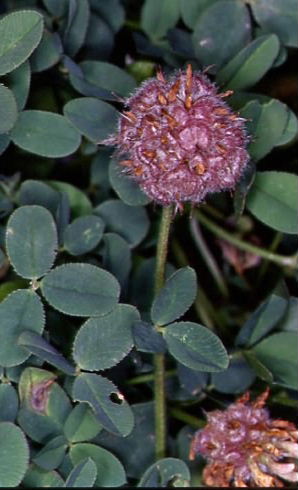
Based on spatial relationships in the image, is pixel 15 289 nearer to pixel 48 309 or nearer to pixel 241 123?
pixel 48 309

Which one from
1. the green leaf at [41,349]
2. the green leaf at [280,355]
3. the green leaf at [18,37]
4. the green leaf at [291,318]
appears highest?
the green leaf at [18,37]

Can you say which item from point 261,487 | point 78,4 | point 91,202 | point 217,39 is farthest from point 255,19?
point 261,487

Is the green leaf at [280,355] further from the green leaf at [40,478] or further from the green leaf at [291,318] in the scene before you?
the green leaf at [40,478]

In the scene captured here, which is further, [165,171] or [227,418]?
[227,418]

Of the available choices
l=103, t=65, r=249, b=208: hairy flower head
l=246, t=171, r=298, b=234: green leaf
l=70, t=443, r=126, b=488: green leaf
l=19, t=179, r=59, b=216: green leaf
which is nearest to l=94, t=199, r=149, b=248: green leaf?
l=19, t=179, r=59, b=216: green leaf

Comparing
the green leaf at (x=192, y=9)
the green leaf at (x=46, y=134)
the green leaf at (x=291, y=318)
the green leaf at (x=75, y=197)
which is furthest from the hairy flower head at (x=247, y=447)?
the green leaf at (x=192, y=9)

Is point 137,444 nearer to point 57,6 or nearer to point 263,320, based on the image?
point 263,320
